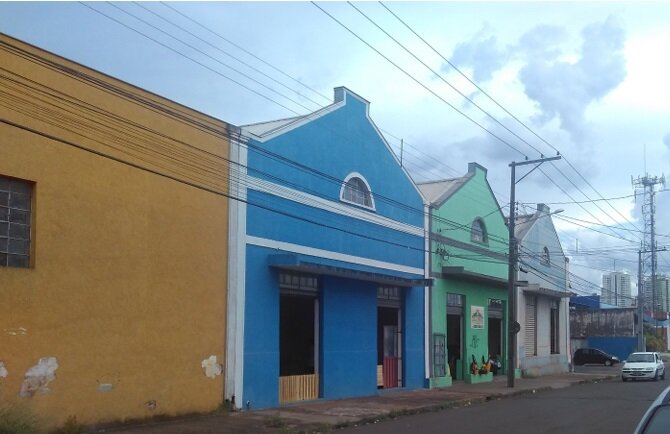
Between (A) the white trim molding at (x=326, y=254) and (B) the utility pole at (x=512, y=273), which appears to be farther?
(B) the utility pole at (x=512, y=273)

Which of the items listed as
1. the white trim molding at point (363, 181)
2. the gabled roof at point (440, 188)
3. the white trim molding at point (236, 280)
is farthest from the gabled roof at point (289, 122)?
the gabled roof at point (440, 188)

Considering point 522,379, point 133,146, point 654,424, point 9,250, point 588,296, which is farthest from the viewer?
point 588,296

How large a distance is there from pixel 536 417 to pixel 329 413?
5.12 meters

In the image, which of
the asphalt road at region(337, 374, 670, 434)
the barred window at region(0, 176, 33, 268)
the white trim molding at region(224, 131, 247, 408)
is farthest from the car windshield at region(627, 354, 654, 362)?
the barred window at region(0, 176, 33, 268)

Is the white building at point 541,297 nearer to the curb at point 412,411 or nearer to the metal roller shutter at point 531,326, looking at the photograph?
the metal roller shutter at point 531,326

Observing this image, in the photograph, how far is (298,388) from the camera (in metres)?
21.0

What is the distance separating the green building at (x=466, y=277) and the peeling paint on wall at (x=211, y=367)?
12.0 m

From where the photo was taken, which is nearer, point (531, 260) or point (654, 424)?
point (654, 424)

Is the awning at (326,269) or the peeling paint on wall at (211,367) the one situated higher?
the awning at (326,269)

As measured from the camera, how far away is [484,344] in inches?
1324

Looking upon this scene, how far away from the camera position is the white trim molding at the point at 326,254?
19906 mm

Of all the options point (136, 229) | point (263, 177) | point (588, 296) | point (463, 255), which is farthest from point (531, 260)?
point (136, 229)

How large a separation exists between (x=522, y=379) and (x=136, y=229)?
2453 cm

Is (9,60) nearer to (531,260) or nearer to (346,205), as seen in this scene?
(346,205)
